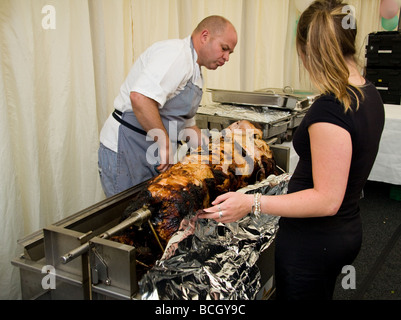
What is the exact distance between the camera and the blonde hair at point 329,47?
3.18 feet

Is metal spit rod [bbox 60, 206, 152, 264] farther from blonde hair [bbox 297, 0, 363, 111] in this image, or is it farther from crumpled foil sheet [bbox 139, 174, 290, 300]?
blonde hair [bbox 297, 0, 363, 111]

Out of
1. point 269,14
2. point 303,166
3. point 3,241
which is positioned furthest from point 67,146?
point 269,14

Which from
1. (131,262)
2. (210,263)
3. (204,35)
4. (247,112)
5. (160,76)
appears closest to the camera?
(131,262)

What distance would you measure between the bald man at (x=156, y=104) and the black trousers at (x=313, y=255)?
680 mm

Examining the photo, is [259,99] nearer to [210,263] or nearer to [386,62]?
[210,263]

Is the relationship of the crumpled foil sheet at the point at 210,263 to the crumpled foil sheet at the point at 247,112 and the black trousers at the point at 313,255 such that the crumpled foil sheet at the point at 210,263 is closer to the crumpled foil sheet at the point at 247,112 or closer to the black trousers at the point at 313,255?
the black trousers at the point at 313,255

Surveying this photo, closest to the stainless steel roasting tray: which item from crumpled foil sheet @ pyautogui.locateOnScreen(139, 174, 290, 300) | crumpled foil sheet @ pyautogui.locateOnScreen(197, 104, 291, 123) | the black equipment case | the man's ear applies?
A: crumpled foil sheet @ pyautogui.locateOnScreen(197, 104, 291, 123)

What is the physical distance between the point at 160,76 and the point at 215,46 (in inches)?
Answer: 15.7

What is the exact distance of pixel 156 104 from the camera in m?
1.73

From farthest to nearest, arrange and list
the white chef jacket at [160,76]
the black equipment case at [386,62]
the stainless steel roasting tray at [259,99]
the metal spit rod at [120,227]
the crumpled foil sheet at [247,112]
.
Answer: the black equipment case at [386,62] < the stainless steel roasting tray at [259,99] < the crumpled foil sheet at [247,112] < the white chef jacket at [160,76] < the metal spit rod at [120,227]

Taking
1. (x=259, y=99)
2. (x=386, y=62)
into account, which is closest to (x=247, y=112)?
(x=259, y=99)

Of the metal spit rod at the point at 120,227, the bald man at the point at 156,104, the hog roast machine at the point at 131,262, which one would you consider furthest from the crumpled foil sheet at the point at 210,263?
the bald man at the point at 156,104

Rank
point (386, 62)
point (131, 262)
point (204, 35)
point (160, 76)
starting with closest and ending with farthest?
point (131, 262), point (160, 76), point (204, 35), point (386, 62)

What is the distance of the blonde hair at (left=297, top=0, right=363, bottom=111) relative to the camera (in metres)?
0.97
